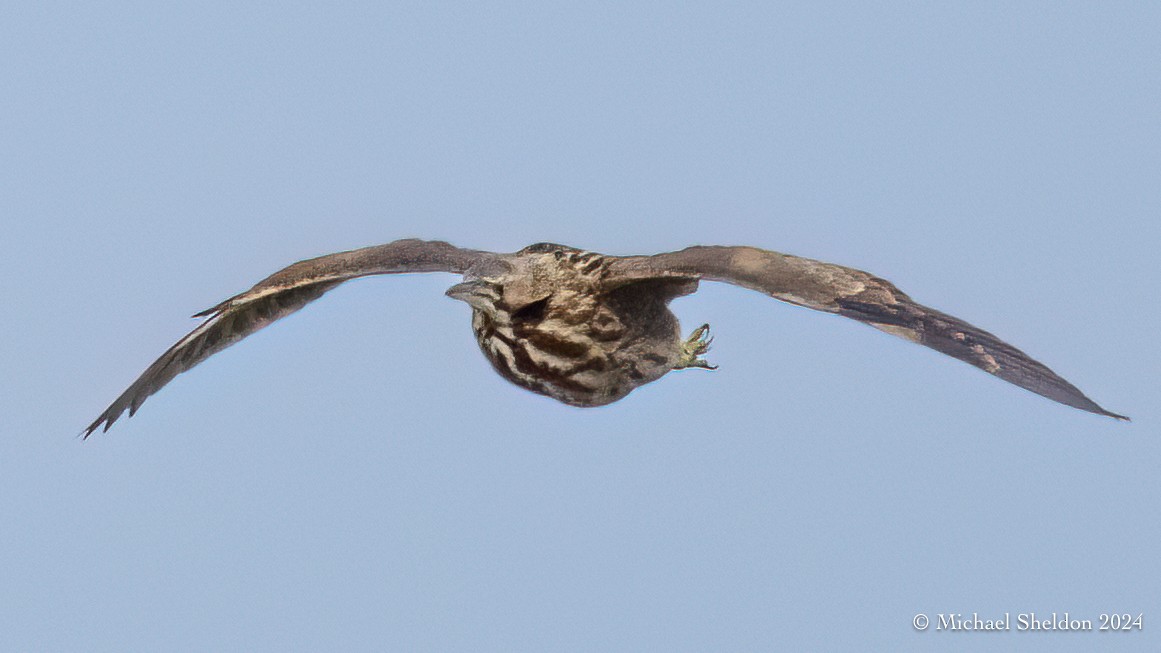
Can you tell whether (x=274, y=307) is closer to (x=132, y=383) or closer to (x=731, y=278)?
(x=132, y=383)

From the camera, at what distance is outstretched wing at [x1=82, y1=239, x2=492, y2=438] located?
24.5ft

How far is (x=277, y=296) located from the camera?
839 centimetres

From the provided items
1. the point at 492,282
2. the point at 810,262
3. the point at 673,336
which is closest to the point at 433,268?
the point at 492,282

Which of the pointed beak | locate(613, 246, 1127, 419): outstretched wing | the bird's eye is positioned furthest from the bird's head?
locate(613, 246, 1127, 419): outstretched wing

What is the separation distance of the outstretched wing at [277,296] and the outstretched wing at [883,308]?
1.56 metres

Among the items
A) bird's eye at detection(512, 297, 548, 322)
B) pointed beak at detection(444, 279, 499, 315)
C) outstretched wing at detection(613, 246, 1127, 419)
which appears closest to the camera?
outstretched wing at detection(613, 246, 1127, 419)

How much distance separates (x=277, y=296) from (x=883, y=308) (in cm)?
366

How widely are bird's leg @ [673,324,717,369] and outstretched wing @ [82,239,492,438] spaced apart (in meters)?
1.27

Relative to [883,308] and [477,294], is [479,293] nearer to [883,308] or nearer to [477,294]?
[477,294]

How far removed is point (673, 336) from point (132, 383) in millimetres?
2975

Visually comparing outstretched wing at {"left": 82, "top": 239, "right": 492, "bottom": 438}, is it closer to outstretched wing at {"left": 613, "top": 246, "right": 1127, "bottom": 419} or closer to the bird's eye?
the bird's eye

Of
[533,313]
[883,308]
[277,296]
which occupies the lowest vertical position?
[883,308]

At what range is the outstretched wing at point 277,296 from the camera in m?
7.47

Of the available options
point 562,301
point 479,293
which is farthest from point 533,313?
A: point 479,293
